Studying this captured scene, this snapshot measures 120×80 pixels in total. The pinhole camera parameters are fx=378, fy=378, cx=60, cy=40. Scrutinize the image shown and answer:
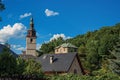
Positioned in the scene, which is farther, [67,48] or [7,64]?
[67,48]

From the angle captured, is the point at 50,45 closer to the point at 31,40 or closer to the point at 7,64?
the point at 31,40

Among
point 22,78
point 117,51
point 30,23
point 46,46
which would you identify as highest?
point 30,23

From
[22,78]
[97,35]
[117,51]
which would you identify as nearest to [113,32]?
[97,35]

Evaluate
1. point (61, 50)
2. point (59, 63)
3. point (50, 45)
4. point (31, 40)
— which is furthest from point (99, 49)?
point (31, 40)

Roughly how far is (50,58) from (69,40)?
277ft

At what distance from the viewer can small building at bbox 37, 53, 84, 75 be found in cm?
7444

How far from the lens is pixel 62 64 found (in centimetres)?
7569

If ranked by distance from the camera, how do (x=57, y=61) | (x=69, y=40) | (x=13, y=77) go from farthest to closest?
1. (x=69, y=40)
2. (x=57, y=61)
3. (x=13, y=77)

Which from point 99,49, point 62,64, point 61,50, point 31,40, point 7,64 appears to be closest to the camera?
point 7,64

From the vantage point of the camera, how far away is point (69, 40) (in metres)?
162

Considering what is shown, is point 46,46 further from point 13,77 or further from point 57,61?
point 13,77

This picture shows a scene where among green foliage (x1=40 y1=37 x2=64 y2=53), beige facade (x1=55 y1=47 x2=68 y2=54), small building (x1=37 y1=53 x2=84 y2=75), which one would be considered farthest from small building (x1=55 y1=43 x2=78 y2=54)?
small building (x1=37 y1=53 x2=84 y2=75)

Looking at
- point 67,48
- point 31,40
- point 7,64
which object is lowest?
point 7,64

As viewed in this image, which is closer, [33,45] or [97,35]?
[97,35]
